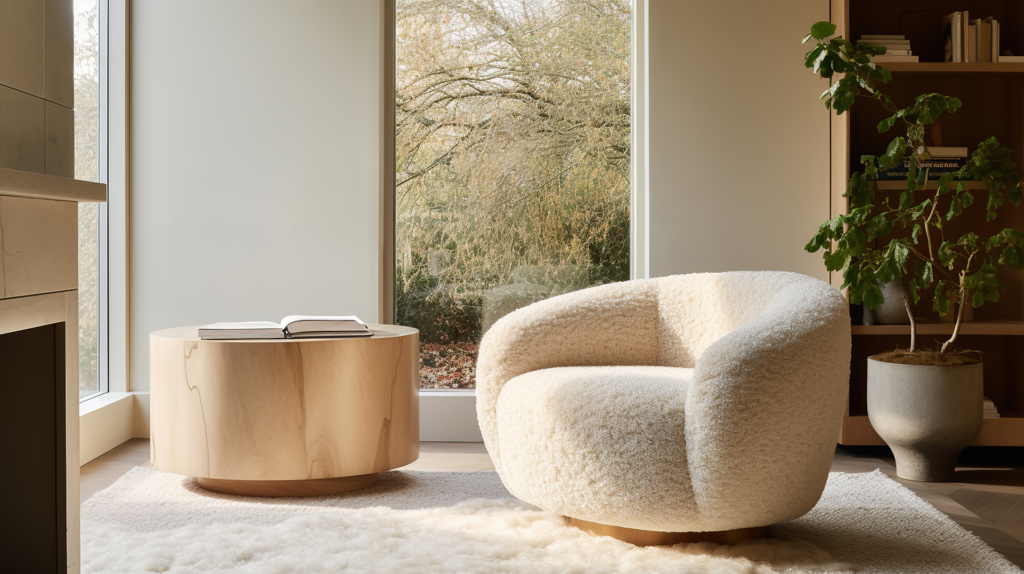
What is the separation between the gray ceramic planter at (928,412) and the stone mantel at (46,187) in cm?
230

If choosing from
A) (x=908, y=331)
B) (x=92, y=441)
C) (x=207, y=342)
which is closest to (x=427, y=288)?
(x=207, y=342)

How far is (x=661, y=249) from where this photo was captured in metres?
3.04

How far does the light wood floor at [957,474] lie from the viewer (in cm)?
204

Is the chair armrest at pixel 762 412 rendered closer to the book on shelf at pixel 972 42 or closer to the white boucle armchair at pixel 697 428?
the white boucle armchair at pixel 697 428

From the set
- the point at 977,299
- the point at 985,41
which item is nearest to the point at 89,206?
the point at 977,299

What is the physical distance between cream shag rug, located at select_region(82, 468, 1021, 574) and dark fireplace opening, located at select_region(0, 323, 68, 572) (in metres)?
0.27

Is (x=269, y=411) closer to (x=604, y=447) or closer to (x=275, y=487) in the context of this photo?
(x=275, y=487)

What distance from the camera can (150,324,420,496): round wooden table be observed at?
217 cm

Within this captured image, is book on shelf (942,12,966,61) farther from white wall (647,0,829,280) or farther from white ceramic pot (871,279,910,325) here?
white ceramic pot (871,279,910,325)

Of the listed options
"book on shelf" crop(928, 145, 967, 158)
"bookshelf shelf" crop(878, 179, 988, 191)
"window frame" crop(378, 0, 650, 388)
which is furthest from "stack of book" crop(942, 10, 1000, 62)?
"window frame" crop(378, 0, 650, 388)

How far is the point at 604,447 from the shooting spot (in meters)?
1.66

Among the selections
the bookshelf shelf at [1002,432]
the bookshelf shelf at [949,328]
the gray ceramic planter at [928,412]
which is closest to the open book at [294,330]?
the gray ceramic planter at [928,412]

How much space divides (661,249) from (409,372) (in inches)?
47.0

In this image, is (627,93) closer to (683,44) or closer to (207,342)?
(683,44)
